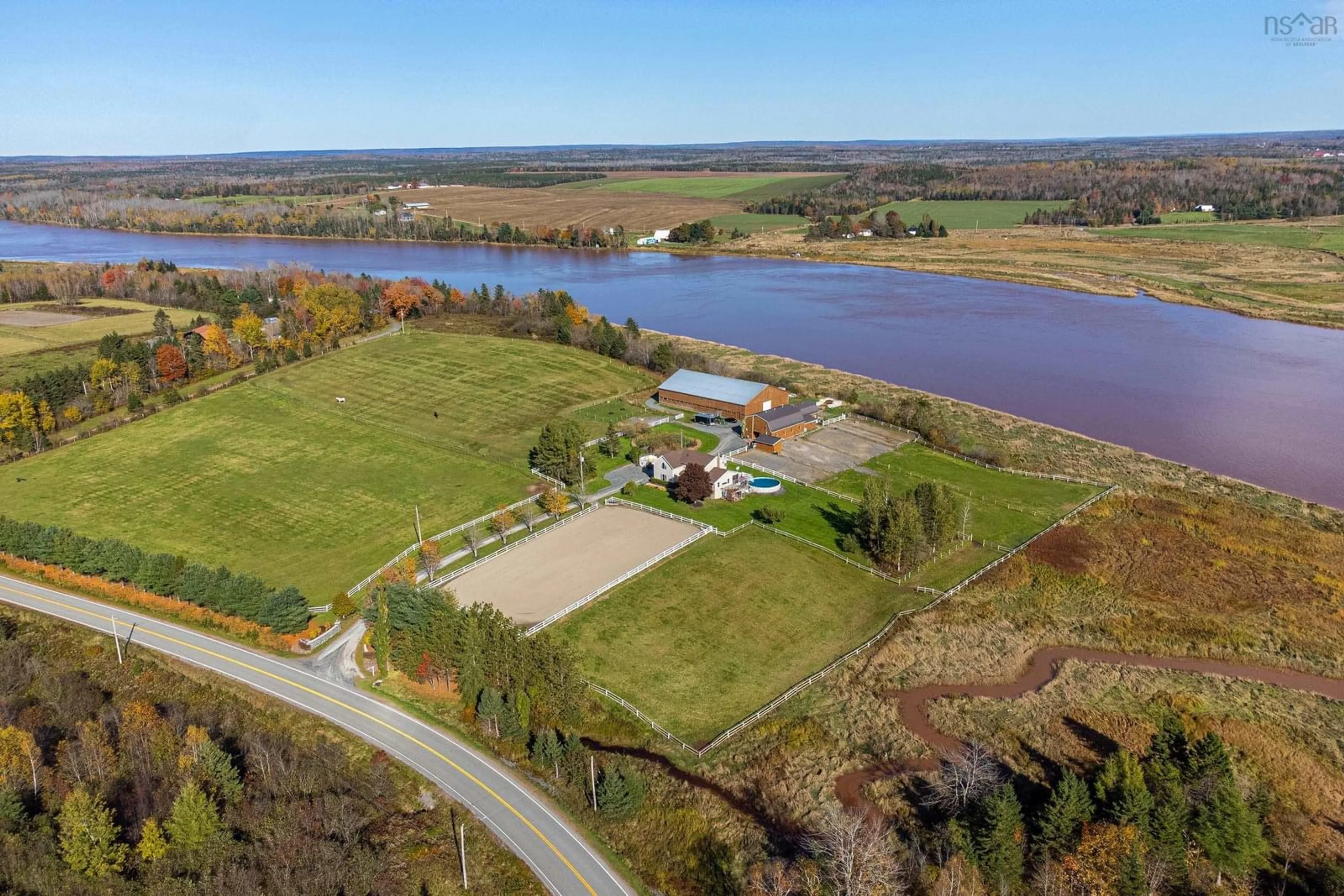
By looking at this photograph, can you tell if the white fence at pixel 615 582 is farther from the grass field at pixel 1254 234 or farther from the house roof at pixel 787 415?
the grass field at pixel 1254 234

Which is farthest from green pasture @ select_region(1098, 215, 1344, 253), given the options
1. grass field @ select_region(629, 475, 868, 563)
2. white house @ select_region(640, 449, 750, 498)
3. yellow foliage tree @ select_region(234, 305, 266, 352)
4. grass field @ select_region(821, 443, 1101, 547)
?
yellow foliage tree @ select_region(234, 305, 266, 352)

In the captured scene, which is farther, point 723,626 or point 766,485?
point 766,485

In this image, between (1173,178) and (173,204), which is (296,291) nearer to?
(173,204)

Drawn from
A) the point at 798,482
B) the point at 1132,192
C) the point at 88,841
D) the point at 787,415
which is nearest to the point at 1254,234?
the point at 1132,192

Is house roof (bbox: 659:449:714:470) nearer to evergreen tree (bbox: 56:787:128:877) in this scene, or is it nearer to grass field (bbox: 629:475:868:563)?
grass field (bbox: 629:475:868:563)

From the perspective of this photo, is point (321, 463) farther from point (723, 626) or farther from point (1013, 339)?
point (1013, 339)

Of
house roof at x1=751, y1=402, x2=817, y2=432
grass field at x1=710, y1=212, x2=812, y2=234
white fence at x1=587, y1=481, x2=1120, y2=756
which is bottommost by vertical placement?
white fence at x1=587, y1=481, x2=1120, y2=756

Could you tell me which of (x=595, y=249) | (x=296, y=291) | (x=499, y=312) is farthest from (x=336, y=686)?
(x=595, y=249)
